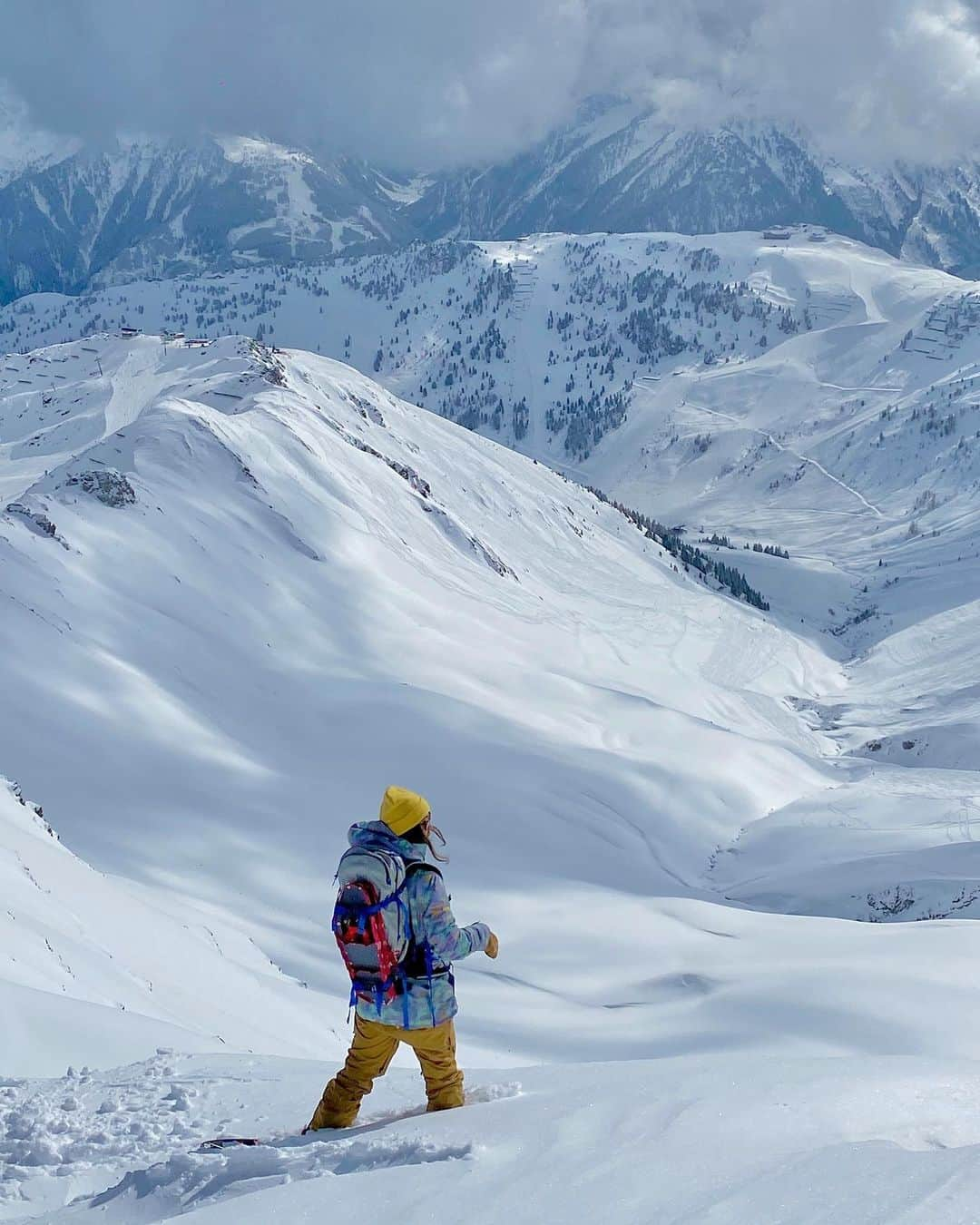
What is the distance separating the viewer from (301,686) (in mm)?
34781

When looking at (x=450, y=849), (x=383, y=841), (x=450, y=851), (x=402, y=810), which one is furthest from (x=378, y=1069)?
(x=450, y=849)

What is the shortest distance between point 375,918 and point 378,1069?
1.31 meters

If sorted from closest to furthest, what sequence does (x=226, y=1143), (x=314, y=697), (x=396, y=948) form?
(x=226, y=1143)
(x=396, y=948)
(x=314, y=697)

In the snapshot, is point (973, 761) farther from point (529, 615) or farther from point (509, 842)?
point (509, 842)

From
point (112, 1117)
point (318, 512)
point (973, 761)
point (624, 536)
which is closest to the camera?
point (112, 1117)

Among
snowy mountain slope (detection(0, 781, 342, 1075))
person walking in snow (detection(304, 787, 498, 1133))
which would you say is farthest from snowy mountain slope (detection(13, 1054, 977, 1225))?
snowy mountain slope (detection(0, 781, 342, 1075))

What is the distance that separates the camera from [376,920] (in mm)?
6898

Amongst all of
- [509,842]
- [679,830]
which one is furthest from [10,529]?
[679,830]

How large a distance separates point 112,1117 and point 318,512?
4476cm

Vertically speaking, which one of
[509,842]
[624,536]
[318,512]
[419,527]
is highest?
[624,536]

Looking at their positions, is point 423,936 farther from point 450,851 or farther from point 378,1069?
point 450,851

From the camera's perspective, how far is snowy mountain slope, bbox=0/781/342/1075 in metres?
9.38

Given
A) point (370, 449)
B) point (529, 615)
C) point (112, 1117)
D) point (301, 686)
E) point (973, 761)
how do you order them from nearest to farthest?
point (112, 1117)
point (301, 686)
point (973, 761)
point (529, 615)
point (370, 449)

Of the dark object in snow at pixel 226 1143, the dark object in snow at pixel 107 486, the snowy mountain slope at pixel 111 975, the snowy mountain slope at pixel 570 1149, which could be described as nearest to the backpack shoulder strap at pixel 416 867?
the snowy mountain slope at pixel 570 1149
